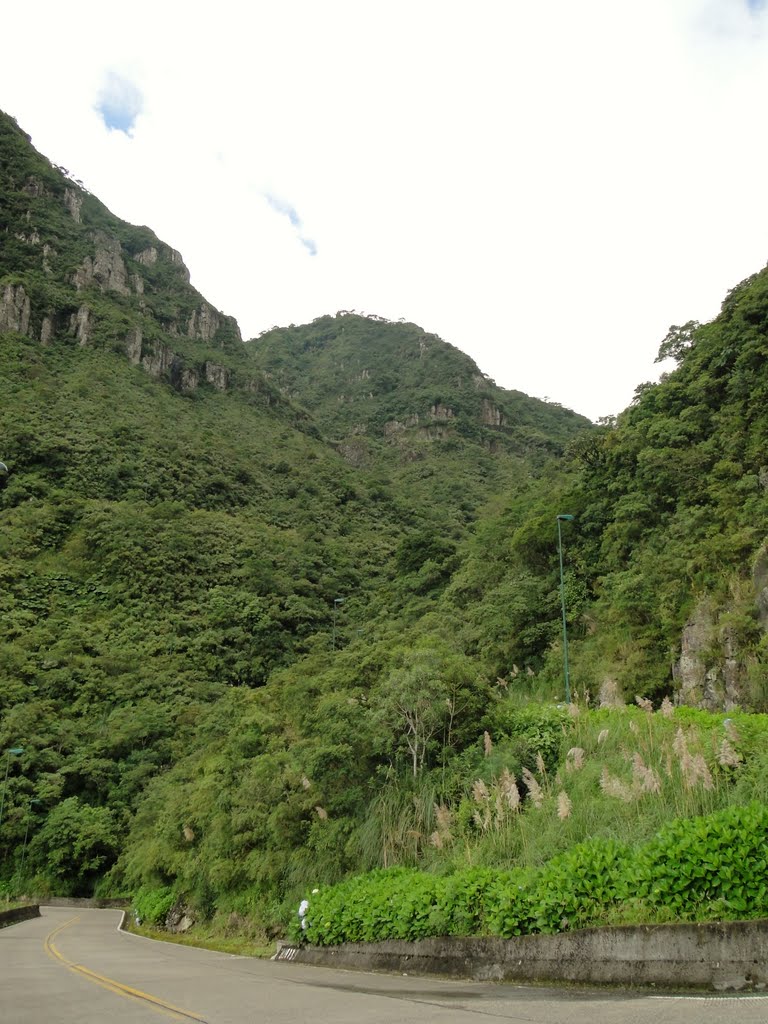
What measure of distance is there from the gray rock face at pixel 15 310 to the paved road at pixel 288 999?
321 feet

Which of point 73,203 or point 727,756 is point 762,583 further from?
point 73,203

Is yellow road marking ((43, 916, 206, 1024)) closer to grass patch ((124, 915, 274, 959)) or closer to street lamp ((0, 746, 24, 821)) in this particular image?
grass patch ((124, 915, 274, 959))

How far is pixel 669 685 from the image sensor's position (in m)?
20.5

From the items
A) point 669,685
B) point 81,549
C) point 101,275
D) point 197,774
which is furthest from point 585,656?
point 101,275

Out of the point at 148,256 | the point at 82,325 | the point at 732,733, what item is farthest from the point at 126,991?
the point at 148,256

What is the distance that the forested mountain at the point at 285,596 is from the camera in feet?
41.9

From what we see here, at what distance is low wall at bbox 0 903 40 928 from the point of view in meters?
22.5

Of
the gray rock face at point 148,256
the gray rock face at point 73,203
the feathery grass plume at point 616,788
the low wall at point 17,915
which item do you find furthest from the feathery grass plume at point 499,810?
the gray rock face at point 148,256

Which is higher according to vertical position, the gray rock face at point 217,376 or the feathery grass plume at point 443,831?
the gray rock face at point 217,376

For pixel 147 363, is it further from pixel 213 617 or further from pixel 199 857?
pixel 199 857

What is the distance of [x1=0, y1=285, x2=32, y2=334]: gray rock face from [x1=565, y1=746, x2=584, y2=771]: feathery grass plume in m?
101

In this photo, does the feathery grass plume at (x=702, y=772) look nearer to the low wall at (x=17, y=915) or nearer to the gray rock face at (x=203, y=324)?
the low wall at (x=17, y=915)

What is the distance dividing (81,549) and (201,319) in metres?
85.4

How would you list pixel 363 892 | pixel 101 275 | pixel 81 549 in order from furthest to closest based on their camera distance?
pixel 101 275
pixel 81 549
pixel 363 892
